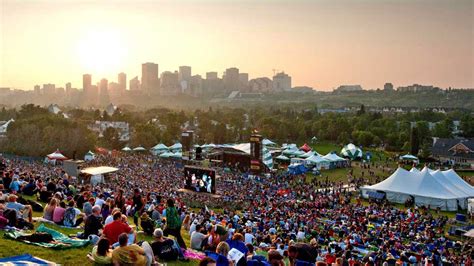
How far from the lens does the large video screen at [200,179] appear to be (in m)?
23.8

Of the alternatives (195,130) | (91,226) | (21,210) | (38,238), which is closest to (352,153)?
(195,130)

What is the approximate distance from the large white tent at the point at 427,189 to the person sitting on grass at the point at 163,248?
22143 millimetres

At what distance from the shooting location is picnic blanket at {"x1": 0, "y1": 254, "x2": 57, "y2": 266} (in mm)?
6832

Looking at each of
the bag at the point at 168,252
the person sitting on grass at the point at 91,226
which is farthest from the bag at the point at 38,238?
the bag at the point at 168,252

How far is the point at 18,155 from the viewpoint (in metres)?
46.9

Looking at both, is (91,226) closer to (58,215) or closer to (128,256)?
(58,215)

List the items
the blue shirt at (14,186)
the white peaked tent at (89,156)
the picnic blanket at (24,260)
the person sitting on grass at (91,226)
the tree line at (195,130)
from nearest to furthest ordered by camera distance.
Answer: the picnic blanket at (24,260) < the person sitting on grass at (91,226) < the blue shirt at (14,186) < the white peaked tent at (89,156) < the tree line at (195,130)

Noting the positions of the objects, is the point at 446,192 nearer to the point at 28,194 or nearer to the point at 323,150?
the point at 28,194

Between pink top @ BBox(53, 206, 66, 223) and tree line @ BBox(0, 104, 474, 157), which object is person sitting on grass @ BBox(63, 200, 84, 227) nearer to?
pink top @ BBox(53, 206, 66, 223)

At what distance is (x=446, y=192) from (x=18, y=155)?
3904cm

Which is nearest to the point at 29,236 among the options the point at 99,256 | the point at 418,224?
the point at 99,256

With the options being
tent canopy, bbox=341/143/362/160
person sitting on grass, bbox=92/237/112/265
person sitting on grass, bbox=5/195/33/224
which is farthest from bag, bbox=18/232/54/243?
tent canopy, bbox=341/143/362/160

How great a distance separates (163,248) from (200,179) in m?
16.2

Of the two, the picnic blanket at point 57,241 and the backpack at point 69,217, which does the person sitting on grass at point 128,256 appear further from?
the backpack at point 69,217
